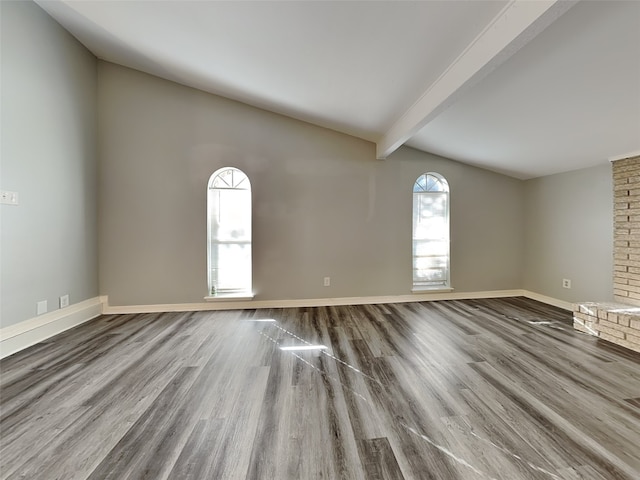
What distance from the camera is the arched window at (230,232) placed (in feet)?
11.9

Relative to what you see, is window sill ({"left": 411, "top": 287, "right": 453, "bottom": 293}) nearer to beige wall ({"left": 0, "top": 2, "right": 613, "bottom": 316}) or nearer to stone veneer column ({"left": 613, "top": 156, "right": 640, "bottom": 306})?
beige wall ({"left": 0, "top": 2, "right": 613, "bottom": 316})

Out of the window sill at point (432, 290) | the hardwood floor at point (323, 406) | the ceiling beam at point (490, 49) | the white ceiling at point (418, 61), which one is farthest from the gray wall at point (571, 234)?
the ceiling beam at point (490, 49)

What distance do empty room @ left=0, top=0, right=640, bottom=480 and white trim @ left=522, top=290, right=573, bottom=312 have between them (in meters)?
0.03

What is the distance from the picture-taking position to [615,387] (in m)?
1.75

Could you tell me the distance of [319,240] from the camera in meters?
3.72

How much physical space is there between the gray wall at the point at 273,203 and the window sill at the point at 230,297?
12 centimetres

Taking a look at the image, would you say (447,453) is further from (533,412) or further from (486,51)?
(486,51)

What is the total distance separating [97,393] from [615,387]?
371 centimetres

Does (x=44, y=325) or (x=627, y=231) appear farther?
(x=627, y=231)

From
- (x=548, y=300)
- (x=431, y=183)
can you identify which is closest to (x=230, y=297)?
(x=431, y=183)

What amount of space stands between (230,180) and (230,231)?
769 mm

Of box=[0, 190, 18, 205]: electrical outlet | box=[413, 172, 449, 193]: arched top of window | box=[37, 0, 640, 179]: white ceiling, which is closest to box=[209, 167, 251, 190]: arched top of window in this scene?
box=[37, 0, 640, 179]: white ceiling

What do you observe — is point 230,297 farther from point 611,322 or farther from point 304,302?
point 611,322

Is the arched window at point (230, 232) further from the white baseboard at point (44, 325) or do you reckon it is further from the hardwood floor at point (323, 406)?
the white baseboard at point (44, 325)
